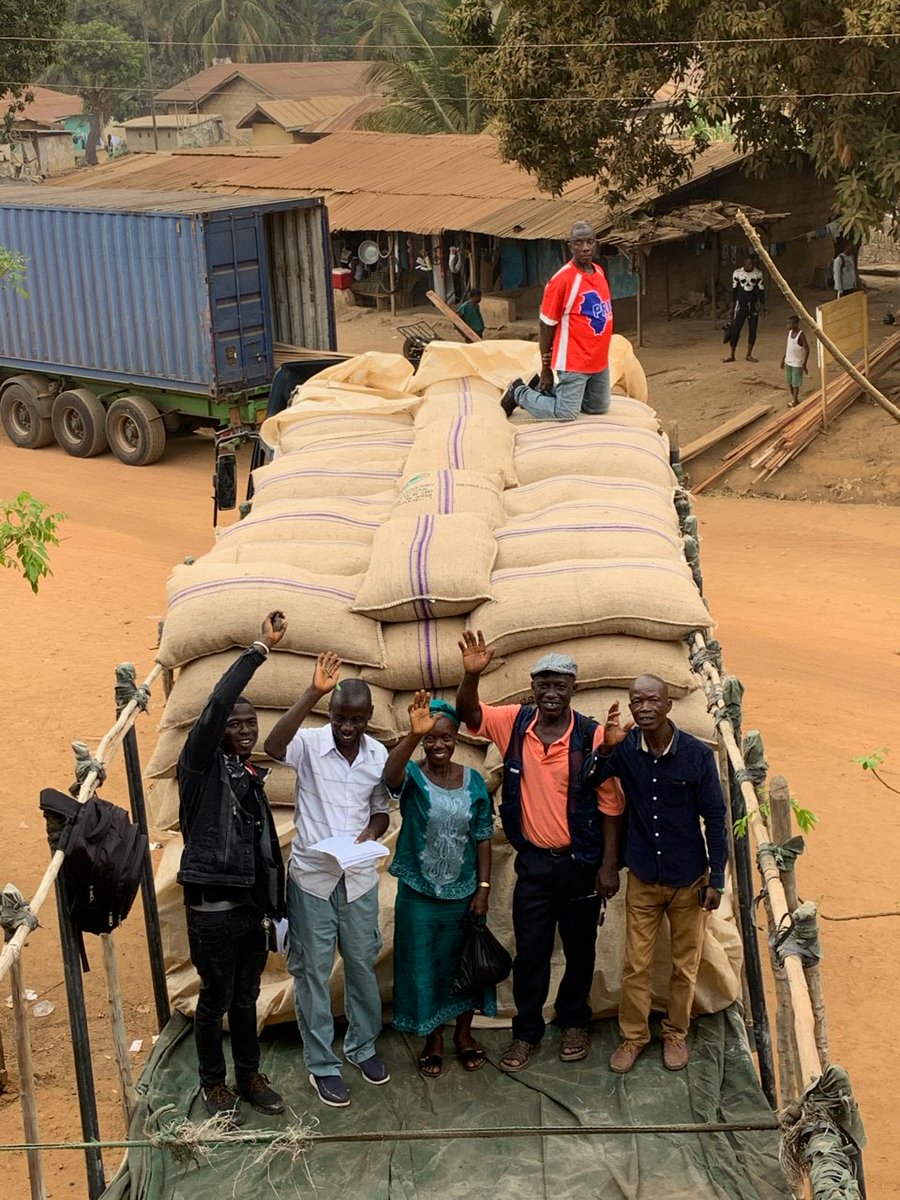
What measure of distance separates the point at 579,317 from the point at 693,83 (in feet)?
36.3

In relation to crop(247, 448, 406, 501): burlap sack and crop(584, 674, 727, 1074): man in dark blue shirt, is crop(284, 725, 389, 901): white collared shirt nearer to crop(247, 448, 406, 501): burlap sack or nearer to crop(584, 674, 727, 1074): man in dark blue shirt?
crop(584, 674, 727, 1074): man in dark blue shirt

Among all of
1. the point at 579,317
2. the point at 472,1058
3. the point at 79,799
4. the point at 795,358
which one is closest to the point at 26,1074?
the point at 79,799

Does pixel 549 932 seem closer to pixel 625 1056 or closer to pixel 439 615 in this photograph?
pixel 625 1056

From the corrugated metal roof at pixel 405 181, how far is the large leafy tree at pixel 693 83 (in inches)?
101

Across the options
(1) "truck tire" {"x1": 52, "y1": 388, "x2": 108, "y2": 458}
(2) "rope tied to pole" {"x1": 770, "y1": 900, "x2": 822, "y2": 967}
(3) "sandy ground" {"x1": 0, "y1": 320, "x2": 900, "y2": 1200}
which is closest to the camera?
(2) "rope tied to pole" {"x1": 770, "y1": 900, "x2": 822, "y2": 967}

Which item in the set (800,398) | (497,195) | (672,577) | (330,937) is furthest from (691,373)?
(330,937)

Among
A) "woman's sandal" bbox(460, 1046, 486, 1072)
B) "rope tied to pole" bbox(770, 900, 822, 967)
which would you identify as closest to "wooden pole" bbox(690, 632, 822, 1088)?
"rope tied to pole" bbox(770, 900, 822, 967)

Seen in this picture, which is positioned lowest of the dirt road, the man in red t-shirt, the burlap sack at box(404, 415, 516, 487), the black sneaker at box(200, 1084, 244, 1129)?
the dirt road

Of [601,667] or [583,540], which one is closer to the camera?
[601,667]

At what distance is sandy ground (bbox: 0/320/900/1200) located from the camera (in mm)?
6285

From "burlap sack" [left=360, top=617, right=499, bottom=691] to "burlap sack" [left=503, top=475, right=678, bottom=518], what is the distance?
44.2 inches

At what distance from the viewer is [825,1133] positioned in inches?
118

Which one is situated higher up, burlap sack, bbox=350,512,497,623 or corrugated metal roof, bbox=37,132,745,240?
corrugated metal roof, bbox=37,132,745,240

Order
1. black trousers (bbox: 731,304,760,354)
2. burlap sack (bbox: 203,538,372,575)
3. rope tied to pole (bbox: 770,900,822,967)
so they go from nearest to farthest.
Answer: rope tied to pole (bbox: 770,900,822,967)
burlap sack (bbox: 203,538,372,575)
black trousers (bbox: 731,304,760,354)
